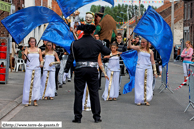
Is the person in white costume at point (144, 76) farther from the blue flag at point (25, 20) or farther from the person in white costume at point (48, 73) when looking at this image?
the person in white costume at point (48, 73)

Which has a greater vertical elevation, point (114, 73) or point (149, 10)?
point (149, 10)

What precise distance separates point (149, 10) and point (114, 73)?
88.8 inches

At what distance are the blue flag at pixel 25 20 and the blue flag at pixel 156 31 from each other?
2.31m

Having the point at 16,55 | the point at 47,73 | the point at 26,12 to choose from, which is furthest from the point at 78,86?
the point at 16,55

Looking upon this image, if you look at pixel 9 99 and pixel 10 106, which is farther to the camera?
pixel 9 99

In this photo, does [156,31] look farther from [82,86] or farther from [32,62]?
[82,86]

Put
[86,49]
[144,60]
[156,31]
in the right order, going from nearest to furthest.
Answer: [86,49] < [144,60] < [156,31]

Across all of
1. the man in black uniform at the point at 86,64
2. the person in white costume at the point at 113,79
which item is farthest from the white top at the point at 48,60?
the man in black uniform at the point at 86,64

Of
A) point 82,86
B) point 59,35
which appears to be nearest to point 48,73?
point 59,35

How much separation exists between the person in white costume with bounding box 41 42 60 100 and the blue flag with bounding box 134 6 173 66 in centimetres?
280

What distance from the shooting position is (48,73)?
41.7 feet

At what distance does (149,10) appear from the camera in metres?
11.6

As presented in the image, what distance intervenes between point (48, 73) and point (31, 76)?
1.78m

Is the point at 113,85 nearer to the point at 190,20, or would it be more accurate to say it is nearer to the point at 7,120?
the point at 7,120
